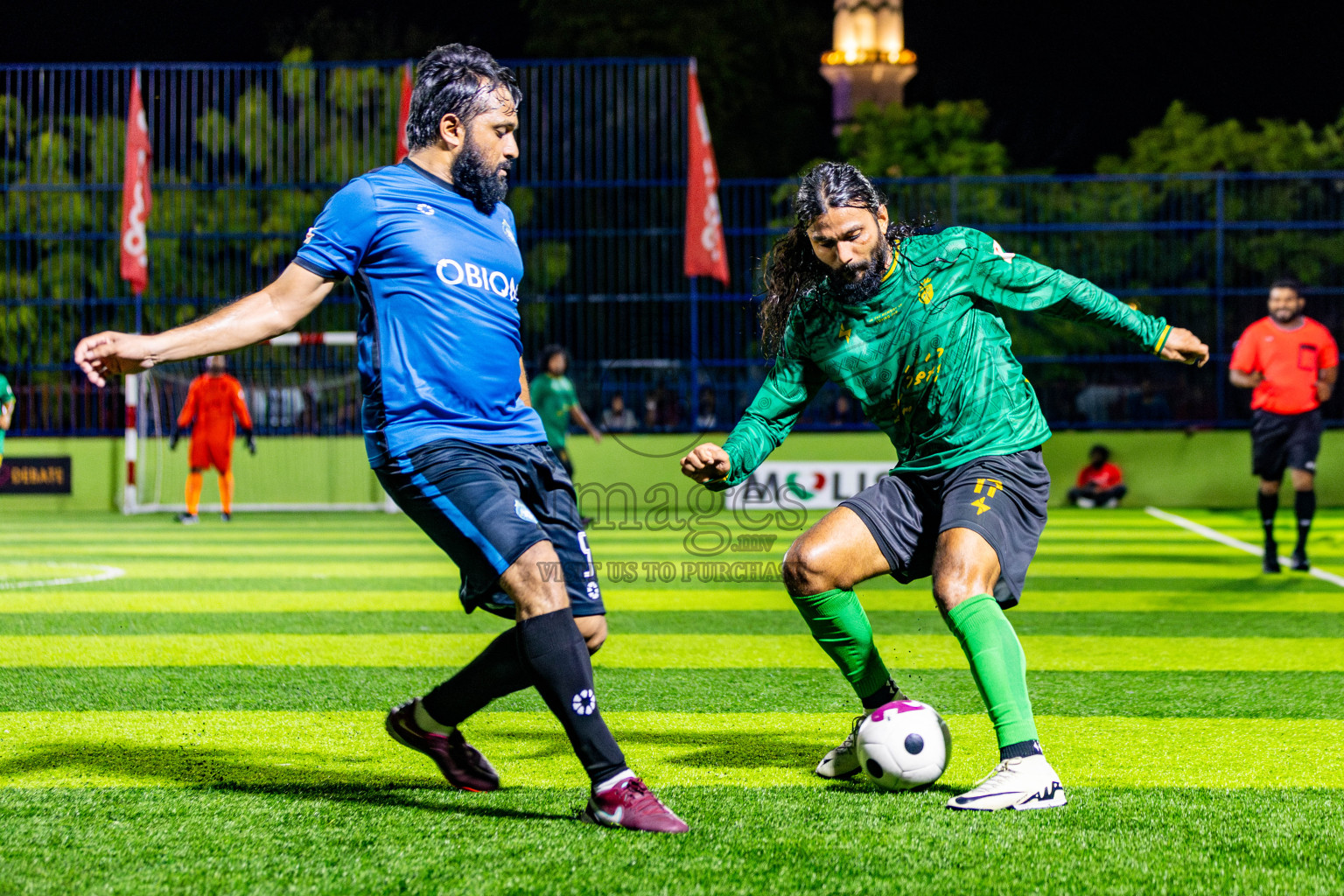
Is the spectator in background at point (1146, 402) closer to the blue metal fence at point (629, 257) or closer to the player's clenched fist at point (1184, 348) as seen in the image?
the blue metal fence at point (629, 257)

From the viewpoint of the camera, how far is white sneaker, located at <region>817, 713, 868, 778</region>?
13.8ft

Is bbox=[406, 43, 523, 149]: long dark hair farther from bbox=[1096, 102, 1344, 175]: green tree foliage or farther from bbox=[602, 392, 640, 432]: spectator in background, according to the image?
bbox=[1096, 102, 1344, 175]: green tree foliage

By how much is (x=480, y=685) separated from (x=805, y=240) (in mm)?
1709

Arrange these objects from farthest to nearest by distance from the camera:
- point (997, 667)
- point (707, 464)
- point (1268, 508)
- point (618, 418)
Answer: point (618, 418)
point (1268, 508)
point (707, 464)
point (997, 667)

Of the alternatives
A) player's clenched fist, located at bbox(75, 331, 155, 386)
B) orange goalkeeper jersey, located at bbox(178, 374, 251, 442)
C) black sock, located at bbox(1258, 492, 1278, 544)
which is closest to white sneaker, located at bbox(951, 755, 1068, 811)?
player's clenched fist, located at bbox(75, 331, 155, 386)

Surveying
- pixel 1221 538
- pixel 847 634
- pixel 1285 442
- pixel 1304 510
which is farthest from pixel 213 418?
pixel 847 634

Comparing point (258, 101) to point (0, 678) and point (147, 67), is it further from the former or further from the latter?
point (0, 678)

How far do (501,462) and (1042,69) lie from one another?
47.0 meters

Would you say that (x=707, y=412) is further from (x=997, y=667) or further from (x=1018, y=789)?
(x=1018, y=789)

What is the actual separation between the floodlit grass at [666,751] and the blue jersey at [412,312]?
1077 mm

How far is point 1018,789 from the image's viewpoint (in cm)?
379

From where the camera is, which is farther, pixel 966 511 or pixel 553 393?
pixel 553 393

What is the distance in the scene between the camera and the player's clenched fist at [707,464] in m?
3.99

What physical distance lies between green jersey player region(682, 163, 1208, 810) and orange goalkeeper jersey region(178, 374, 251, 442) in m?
12.2
